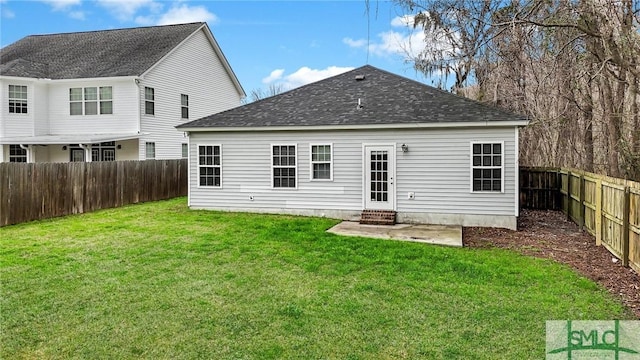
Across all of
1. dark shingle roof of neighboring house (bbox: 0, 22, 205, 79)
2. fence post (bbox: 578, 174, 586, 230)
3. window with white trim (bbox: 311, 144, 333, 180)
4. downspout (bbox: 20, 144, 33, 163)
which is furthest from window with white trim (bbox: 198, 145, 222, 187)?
downspout (bbox: 20, 144, 33, 163)

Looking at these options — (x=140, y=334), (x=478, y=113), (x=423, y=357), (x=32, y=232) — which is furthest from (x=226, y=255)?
(x=478, y=113)

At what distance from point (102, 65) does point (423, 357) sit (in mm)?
20183

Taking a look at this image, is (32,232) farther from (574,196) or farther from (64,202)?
(574,196)

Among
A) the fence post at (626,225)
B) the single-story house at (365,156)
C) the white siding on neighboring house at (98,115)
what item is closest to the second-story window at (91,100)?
the white siding on neighboring house at (98,115)

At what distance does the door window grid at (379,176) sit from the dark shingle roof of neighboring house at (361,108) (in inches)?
35.8

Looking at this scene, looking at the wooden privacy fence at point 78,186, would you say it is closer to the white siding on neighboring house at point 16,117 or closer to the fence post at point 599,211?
the white siding on neighboring house at point 16,117

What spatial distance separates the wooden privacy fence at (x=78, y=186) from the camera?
1137 centimetres

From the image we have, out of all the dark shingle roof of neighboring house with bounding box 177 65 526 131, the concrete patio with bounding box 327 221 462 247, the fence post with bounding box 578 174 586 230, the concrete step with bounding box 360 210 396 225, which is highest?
the dark shingle roof of neighboring house with bounding box 177 65 526 131

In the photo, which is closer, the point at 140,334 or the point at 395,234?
the point at 140,334

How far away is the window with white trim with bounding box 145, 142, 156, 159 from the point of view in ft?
64.5

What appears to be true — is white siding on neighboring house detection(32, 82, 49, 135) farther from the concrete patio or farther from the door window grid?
the door window grid

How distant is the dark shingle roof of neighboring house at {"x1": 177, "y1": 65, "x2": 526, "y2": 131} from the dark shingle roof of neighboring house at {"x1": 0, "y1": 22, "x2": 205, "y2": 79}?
26.0 feet

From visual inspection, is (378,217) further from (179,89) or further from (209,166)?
(179,89)

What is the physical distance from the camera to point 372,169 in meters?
12.2
